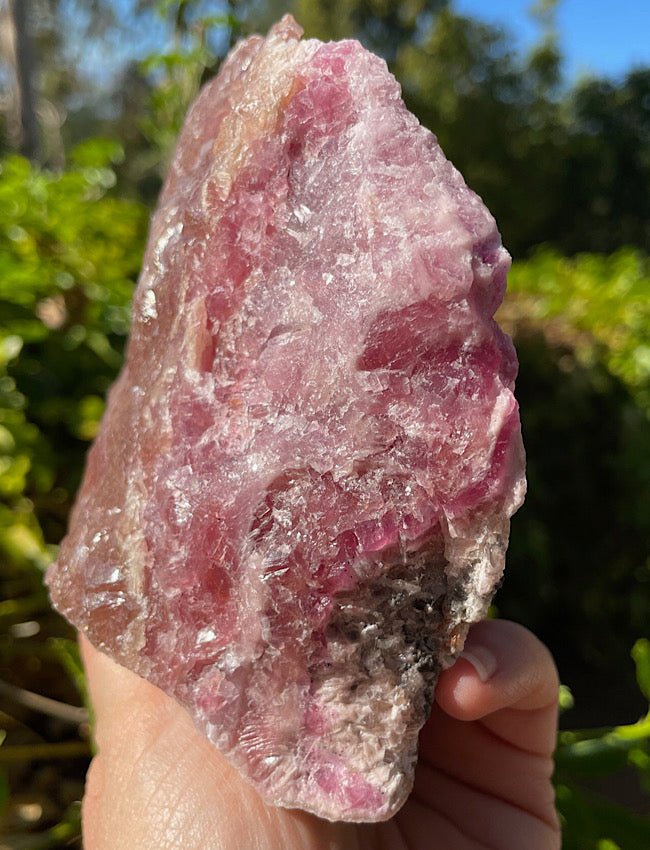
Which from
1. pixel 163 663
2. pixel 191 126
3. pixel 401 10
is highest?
pixel 401 10

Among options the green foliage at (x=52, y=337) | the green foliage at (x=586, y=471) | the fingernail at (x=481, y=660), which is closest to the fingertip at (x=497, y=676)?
the fingernail at (x=481, y=660)

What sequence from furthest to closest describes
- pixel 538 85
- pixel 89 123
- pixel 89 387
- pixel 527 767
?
pixel 89 123 < pixel 538 85 < pixel 89 387 < pixel 527 767

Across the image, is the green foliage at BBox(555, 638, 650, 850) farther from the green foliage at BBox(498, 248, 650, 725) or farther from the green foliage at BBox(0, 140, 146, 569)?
the green foliage at BBox(0, 140, 146, 569)

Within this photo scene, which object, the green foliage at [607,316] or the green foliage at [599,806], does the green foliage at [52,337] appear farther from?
the green foliage at [607,316]

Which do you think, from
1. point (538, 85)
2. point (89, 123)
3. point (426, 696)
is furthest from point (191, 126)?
point (89, 123)

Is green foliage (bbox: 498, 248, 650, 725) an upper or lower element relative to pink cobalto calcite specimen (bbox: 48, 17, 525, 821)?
lower

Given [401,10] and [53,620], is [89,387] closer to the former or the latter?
[53,620]

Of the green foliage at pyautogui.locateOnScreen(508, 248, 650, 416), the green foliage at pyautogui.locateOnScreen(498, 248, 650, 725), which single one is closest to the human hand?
the green foliage at pyautogui.locateOnScreen(498, 248, 650, 725)

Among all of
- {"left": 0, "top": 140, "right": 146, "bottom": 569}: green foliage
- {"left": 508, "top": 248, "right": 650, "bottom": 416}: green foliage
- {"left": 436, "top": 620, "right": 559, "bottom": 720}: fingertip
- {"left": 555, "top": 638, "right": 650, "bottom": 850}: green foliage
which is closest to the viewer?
{"left": 436, "top": 620, "right": 559, "bottom": 720}: fingertip
